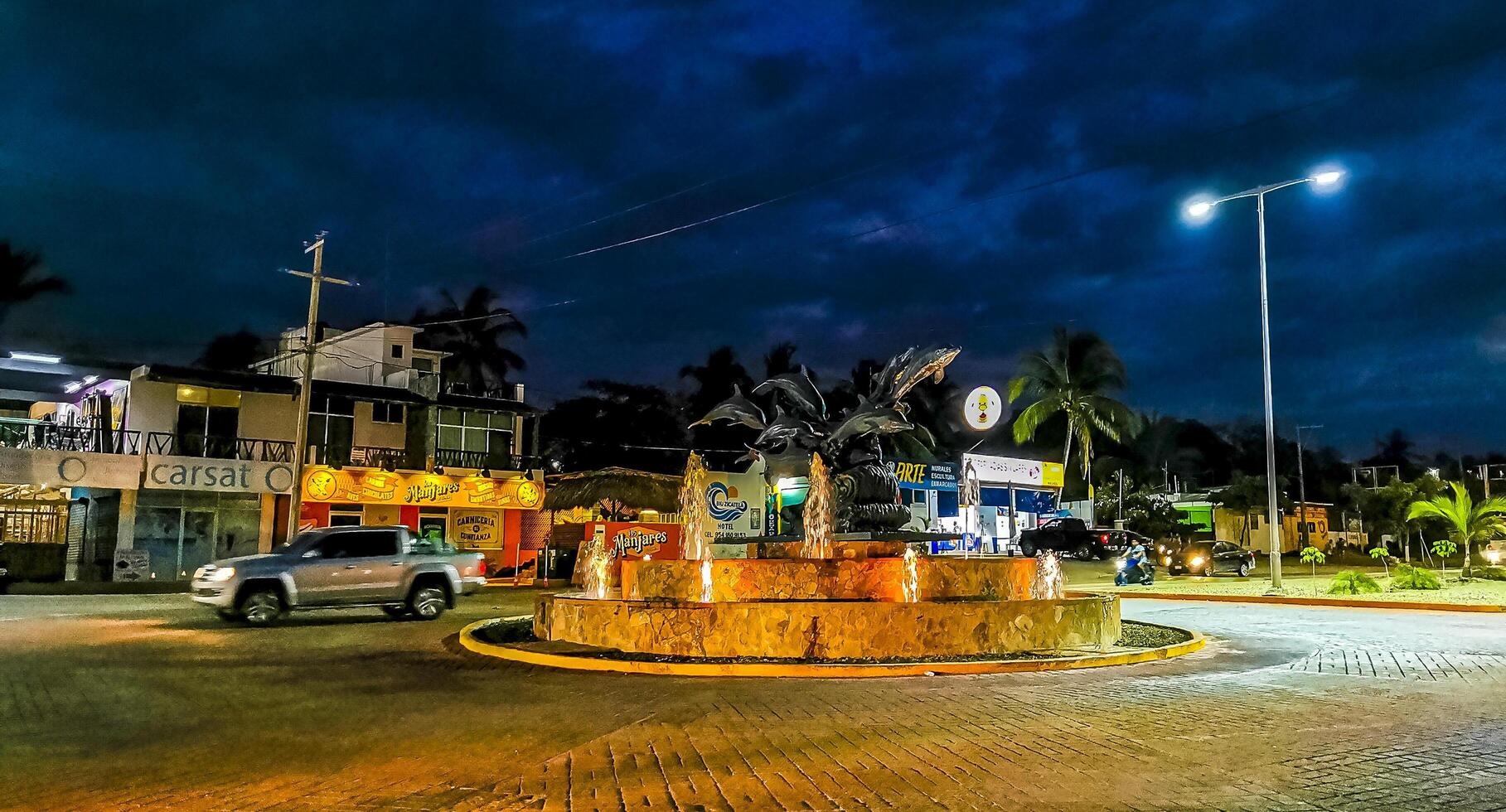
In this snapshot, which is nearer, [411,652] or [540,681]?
[540,681]

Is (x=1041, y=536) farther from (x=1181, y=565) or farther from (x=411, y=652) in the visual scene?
(x=411, y=652)

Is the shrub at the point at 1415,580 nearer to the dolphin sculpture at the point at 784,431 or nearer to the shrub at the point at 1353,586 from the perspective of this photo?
the shrub at the point at 1353,586

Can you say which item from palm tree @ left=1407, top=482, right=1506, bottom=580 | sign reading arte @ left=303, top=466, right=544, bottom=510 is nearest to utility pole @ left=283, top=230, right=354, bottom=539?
sign reading arte @ left=303, top=466, right=544, bottom=510

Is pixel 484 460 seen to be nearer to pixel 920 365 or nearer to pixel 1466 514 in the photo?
pixel 920 365

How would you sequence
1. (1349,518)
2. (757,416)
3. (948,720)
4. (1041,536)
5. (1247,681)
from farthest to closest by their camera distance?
1. (1349,518)
2. (1041,536)
3. (757,416)
4. (1247,681)
5. (948,720)

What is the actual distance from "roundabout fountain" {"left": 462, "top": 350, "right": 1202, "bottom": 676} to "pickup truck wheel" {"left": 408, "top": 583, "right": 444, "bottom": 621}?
287cm

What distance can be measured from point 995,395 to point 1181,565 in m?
10.3

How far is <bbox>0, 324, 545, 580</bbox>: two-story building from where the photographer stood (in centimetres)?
3194

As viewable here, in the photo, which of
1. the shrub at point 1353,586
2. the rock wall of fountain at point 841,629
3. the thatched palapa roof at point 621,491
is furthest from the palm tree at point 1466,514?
the thatched palapa roof at point 621,491

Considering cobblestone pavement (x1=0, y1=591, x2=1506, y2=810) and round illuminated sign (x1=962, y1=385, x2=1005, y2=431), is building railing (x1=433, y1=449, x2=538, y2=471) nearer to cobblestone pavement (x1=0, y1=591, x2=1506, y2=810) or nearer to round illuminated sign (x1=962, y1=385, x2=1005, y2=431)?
round illuminated sign (x1=962, y1=385, x2=1005, y2=431)

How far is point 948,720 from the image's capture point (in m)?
8.40

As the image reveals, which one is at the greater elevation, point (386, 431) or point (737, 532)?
point (386, 431)

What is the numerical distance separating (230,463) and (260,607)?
1779cm

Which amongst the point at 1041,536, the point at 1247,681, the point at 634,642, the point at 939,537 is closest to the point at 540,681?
the point at 634,642
